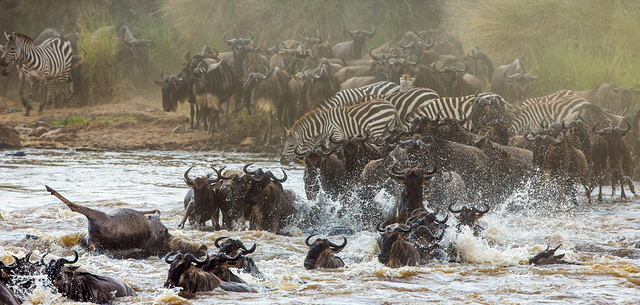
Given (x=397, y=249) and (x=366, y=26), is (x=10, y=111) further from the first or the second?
(x=397, y=249)

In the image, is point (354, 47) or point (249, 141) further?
point (354, 47)

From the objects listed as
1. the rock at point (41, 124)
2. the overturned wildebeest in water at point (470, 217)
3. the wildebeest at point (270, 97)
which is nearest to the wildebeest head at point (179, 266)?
the overturned wildebeest in water at point (470, 217)

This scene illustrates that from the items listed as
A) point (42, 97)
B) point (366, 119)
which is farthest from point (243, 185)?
point (42, 97)

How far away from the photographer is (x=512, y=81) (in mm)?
17766

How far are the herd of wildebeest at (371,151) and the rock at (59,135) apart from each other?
7.15 ft

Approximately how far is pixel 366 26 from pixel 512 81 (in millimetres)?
7827

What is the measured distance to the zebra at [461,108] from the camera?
13984 millimetres

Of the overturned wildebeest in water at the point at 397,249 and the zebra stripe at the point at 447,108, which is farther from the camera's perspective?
the zebra stripe at the point at 447,108

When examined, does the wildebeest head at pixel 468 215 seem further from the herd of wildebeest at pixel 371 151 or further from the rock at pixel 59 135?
the rock at pixel 59 135

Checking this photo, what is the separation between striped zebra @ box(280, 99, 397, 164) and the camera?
51.3 feet

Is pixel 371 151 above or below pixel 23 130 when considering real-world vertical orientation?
below

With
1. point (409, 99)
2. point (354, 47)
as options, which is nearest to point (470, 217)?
point (409, 99)

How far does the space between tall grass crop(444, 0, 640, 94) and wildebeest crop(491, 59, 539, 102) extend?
636 millimetres

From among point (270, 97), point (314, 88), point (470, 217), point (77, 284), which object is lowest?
point (77, 284)
